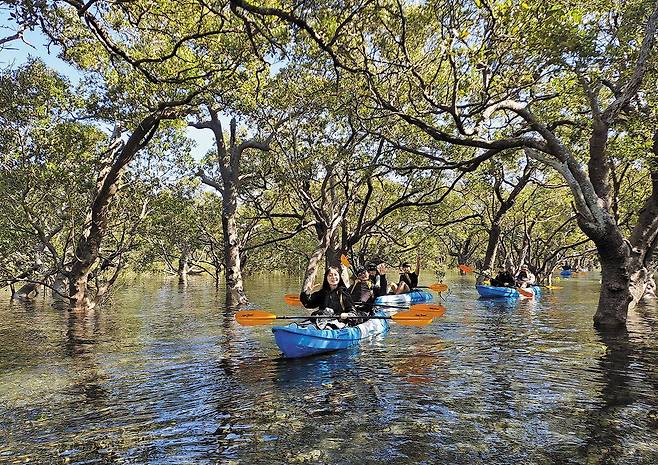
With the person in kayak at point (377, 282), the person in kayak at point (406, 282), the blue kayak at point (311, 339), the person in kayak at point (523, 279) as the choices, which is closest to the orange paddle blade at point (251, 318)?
the blue kayak at point (311, 339)

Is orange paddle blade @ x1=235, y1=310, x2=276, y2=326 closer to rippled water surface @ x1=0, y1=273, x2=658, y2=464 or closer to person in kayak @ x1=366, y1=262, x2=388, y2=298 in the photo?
rippled water surface @ x1=0, y1=273, x2=658, y2=464

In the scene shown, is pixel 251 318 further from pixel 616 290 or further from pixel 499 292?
pixel 499 292

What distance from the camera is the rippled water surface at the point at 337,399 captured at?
5.82 m

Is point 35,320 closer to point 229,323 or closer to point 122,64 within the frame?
point 229,323

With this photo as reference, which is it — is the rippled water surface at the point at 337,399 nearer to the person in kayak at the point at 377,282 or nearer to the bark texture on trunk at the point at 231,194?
the person in kayak at the point at 377,282

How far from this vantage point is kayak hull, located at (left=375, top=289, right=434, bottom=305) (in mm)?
19891

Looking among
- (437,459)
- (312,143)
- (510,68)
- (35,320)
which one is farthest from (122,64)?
Answer: (437,459)

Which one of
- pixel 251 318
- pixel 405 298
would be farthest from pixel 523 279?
pixel 251 318

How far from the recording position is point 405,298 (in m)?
21.3

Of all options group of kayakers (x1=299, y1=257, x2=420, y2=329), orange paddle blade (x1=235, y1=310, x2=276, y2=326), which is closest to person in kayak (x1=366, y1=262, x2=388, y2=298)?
group of kayakers (x1=299, y1=257, x2=420, y2=329)

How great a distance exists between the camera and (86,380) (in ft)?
30.3

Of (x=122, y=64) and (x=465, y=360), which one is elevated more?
(x=122, y=64)

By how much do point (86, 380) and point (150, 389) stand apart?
166 centimetres

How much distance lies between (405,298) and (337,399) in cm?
1375
